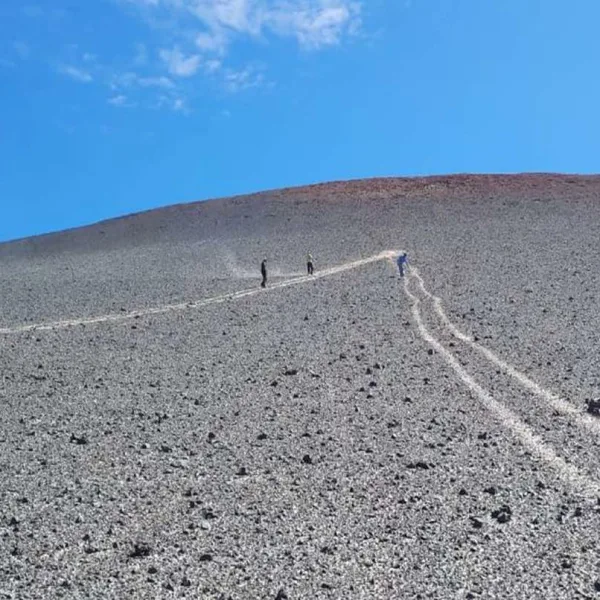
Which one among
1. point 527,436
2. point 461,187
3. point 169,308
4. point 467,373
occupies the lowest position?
point 527,436

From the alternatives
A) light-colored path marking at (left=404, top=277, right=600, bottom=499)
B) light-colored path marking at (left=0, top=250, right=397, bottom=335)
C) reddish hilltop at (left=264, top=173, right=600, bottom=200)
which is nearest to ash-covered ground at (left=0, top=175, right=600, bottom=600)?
light-colored path marking at (left=404, top=277, right=600, bottom=499)

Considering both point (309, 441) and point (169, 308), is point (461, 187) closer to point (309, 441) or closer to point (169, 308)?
point (169, 308)

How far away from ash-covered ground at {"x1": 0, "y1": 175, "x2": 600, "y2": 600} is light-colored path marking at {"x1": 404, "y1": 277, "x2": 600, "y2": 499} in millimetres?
35

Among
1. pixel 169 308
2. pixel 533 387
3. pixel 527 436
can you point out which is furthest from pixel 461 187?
pixel 527 436

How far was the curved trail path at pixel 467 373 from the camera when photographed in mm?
6840

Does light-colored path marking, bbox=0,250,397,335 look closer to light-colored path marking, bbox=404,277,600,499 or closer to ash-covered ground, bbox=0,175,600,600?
ash-covered ground, bbox=0,175,600,600

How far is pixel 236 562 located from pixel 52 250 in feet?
113

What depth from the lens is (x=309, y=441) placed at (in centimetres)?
795

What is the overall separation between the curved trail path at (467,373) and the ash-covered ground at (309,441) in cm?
5

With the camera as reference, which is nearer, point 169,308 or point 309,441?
point 309,441

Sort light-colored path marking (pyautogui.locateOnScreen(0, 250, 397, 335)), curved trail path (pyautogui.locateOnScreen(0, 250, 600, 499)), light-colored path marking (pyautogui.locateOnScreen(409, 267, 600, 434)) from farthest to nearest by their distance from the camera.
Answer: light-colored path marking (pyautogui.locateOnScreen(0, 250, 397, 335)) < light-colored path marking (pyautogui.locateOnScreen(409, 267, 600, 434)) < curved trail path (pyautogui.locateOnScreen(0, 250, 600, 499))

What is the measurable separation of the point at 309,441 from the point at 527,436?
228 centimetres

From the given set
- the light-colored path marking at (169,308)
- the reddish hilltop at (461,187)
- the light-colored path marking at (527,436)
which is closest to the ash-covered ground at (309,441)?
the light-colored path marking at (527,436)

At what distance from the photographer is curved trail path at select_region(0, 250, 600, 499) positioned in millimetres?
6840
